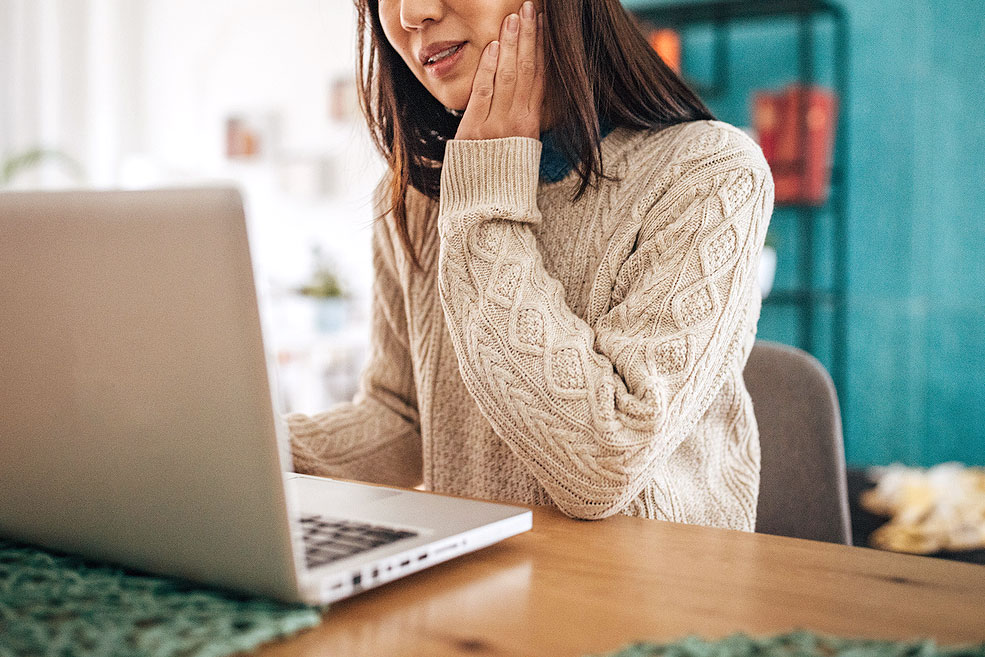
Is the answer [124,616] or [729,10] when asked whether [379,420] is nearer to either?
Result: [124,616]

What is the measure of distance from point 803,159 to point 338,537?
2.65m

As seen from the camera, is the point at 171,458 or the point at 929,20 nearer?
the point at 171,458

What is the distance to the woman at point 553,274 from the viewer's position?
0.74 metres

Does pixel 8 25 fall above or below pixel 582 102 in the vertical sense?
above

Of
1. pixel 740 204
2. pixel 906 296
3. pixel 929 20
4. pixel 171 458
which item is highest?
pixel 929 20

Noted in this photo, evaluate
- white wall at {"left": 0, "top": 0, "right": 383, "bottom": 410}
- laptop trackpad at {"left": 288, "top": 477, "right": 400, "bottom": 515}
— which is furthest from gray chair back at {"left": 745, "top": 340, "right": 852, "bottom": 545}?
white wall at {"left": 0, "top": 0, "right": 383, "bottom": 410}

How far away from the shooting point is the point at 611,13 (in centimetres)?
95

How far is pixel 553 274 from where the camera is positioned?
0.99 m

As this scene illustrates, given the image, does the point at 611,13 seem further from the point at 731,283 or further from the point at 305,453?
the point at 305,453

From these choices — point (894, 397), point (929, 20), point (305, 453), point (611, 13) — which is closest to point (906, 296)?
point (894, 397)

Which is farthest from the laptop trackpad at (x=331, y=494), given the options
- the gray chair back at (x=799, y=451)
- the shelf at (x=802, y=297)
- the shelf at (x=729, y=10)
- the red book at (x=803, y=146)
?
the shelf at (x=729, y=10)

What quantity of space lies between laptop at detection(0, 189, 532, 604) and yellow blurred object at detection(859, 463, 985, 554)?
1.49 m

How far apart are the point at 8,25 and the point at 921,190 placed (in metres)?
3.72

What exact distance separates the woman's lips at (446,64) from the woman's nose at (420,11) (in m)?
0.04
